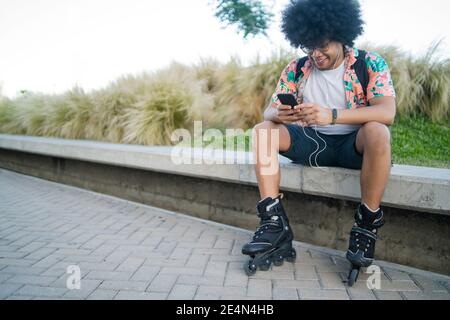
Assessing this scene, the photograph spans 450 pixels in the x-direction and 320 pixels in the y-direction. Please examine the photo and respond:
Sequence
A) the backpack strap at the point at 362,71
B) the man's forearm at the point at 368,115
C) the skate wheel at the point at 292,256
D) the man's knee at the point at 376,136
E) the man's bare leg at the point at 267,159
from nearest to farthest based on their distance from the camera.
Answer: the man's knee at the point at 376,136
the man's forearm at the point at 368,115
the backpack strap at the point at 362,71
the man's bare leg at the point at 267,159
the skate wheel at the point at 292,256

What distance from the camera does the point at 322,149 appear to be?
2551mm

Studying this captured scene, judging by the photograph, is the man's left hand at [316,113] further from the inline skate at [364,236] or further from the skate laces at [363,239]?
the skate laces at [363,239]

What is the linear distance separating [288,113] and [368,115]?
473 millimetres

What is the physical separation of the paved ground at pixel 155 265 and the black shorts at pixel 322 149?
72 centimetres

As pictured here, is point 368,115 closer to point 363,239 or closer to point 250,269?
point 363,239

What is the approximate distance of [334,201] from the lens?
279cm

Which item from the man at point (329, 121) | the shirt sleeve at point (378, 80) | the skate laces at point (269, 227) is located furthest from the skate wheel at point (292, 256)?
the shirt sleeve at point (378, 80)

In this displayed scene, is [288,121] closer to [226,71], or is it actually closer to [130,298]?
[130,298]

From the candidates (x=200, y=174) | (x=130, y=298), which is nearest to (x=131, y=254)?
(x=130, y=298)

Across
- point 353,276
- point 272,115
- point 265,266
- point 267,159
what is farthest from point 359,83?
point 265,266

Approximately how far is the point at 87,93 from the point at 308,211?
15.9ft

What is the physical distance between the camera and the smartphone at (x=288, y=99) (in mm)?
2260

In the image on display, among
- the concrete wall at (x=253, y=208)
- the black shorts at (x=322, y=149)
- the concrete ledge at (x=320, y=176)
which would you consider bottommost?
the concrete wall at (x=253, y=208)

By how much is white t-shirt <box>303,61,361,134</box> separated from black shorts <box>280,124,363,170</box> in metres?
0.05
